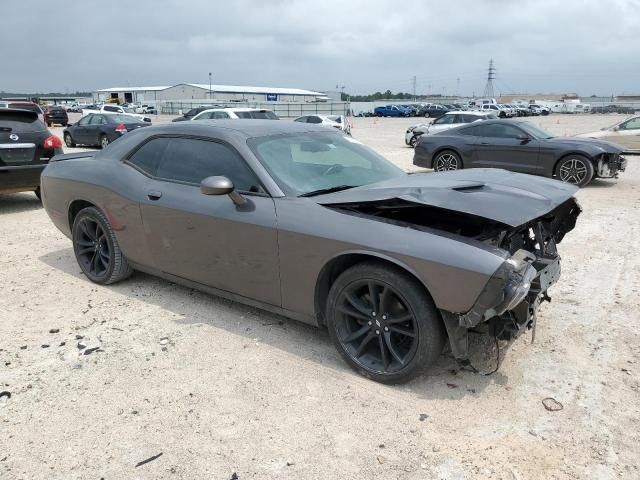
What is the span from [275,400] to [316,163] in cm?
182

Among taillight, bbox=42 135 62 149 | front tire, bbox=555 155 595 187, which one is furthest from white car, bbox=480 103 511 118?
taillight, bbox=42 135 62 149

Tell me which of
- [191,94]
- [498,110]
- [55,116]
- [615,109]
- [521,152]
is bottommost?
[521,152]

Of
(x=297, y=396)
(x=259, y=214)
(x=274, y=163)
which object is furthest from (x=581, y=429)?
(x=274, y=163)

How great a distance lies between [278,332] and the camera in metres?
3.92

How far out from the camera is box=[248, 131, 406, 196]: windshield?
12.2ft

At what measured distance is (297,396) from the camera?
122 inches

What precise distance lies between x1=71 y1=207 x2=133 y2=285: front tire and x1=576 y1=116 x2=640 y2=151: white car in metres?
14.6

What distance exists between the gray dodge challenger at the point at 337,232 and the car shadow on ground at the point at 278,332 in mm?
150

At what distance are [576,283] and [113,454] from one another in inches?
169

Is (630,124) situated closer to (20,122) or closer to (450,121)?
(450,121)

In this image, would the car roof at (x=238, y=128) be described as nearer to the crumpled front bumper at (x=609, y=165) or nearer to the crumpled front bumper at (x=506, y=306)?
the crumpled front bumper at (x=506, y=306)

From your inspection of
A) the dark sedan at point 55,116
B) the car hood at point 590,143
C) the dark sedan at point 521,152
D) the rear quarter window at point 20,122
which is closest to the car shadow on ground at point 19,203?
the rear quarter window at point 20,122

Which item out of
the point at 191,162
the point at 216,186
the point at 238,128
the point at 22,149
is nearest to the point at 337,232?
the point at 216,186

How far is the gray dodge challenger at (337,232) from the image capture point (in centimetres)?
293
